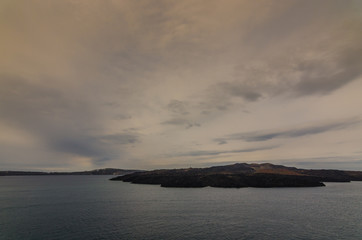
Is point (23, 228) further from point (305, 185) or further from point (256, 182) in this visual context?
point (305, 185)

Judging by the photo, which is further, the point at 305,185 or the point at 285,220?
the point at 305,185

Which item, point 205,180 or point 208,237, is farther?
point 205,180

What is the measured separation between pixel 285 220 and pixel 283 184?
371 ft

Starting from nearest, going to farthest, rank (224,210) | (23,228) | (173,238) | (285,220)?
(173,238) < (23,228) < (285,220) < (224,210)

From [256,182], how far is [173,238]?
424 feet

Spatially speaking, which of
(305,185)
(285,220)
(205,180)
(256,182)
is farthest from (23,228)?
(305,185)

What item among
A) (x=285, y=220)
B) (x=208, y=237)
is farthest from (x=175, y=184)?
(x=208, y=237)

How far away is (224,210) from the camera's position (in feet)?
211

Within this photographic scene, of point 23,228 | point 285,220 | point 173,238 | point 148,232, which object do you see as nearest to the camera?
point 173,238

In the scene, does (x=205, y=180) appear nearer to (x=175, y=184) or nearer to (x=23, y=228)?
(x=175, y=184)

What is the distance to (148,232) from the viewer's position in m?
42.1

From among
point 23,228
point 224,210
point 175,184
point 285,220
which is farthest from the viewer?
point 175,184

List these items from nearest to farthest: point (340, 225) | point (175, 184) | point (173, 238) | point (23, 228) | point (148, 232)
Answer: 1. point (173, 238)
2. point (148, 232)
3. point (23, 228)
4. point (340, 225)
5. point (175, 184)

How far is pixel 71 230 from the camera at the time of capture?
43.6 meters
